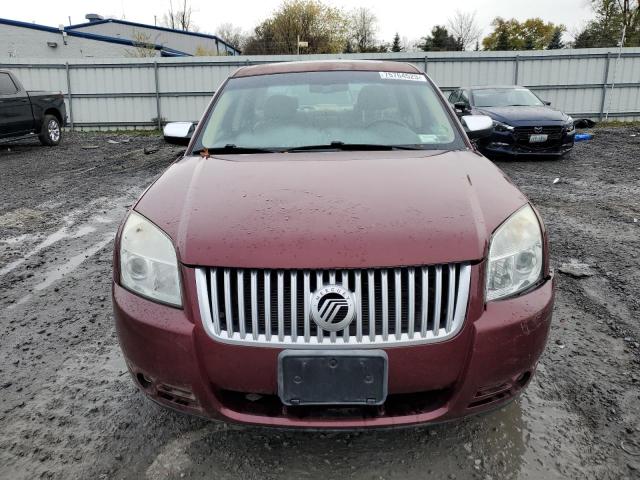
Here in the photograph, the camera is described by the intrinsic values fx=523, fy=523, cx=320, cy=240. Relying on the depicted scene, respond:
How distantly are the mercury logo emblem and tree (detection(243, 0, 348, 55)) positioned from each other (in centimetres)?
4704

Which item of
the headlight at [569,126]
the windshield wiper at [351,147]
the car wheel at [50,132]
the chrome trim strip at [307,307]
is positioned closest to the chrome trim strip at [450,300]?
the chrome trim strip at [307,307]

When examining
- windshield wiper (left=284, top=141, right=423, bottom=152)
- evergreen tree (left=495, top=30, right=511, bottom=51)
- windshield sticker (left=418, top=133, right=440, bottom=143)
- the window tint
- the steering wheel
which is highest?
evergreen tree (left=495, top=30, right=511, bottom=51)

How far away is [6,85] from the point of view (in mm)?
10875

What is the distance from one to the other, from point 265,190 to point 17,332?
1.97 meters

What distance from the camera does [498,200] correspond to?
197 cm

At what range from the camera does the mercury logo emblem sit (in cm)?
158

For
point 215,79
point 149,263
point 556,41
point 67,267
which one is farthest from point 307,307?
point 556,41

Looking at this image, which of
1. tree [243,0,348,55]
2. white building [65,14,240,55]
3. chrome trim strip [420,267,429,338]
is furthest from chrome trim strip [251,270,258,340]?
tree [243,0,348,55]

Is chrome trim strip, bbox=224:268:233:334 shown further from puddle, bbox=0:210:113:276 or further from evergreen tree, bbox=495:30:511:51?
evergreen tree, bbox=495:30:511:51

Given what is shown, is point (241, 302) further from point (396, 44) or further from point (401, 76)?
point (396, 44)

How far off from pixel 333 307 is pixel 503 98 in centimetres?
1032

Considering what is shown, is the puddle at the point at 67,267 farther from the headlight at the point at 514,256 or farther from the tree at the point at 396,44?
the tree at the point at 396,44

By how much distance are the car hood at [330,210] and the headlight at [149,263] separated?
50 millimetres

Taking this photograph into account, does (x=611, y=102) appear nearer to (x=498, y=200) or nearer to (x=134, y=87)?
(x=134, y=87)
